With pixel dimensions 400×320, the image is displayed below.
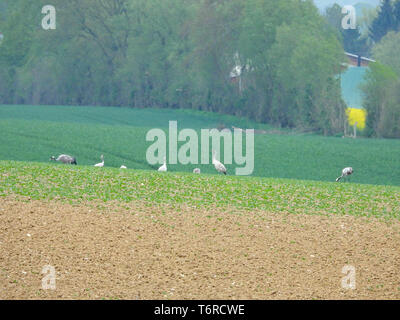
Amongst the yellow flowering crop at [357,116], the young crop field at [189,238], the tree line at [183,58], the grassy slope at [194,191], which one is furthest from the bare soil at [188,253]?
the tree line at [183,58]

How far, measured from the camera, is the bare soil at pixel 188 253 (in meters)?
12.0

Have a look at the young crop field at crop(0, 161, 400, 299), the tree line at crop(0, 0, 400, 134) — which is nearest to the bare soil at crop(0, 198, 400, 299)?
the young crop field at crop(0, 161, 400, 299)

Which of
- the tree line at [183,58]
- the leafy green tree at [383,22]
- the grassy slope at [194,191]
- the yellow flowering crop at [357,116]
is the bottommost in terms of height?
the grassy slope at [194,191]

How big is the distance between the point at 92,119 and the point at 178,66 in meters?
11.2

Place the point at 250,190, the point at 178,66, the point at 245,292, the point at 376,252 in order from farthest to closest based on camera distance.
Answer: the point at 178,66 < the point at 250,190 < the point at 376,252 < the point at 245,292

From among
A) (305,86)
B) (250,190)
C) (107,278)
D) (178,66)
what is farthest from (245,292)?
(178,66)

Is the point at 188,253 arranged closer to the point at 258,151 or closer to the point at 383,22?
the point at 258,151

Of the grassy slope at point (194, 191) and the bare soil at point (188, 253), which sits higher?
the grassy slope at point (194, 191)

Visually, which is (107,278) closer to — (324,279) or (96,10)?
(324,279)

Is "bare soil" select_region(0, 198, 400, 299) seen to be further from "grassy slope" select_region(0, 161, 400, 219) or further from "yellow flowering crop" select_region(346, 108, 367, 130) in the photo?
"yellow flowering crop" select_region(346, 108, 367, 130)

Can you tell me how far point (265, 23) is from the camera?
53531 millimetres

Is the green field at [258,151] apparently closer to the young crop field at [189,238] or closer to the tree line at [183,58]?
the tree line at [183,58]

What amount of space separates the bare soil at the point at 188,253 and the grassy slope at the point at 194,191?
698 mm

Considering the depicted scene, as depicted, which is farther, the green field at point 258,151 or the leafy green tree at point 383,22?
the leafy green tree at point 383,22
